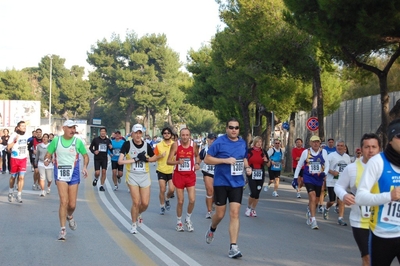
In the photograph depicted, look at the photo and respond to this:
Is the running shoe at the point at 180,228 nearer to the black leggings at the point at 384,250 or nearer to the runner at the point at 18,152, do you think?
the runner at the point at 18,152

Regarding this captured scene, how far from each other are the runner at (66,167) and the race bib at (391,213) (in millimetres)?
6218

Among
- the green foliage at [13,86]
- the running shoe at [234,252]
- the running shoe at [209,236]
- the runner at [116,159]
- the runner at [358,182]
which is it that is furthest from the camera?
the green foliage at [13,86]

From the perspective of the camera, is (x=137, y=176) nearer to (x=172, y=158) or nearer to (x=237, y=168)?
(x=172, y=158)

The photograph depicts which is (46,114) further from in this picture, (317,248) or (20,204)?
(317,248)

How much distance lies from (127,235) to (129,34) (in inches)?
3118

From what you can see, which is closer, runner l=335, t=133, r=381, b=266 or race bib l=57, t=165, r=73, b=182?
runner l=335, t=133, r=381, b=266

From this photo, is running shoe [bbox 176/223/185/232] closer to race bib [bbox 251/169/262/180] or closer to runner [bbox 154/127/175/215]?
runner [bbox 154/127/175/215]

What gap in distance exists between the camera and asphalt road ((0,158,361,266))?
27.5 feet

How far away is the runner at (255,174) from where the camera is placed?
13.7 m

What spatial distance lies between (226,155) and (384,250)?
4.17 meters

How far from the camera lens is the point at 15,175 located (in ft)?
50.8

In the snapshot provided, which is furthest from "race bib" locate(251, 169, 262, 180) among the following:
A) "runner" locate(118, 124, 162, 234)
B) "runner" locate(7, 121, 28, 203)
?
"runner" locate(7, 121, 28, 203)

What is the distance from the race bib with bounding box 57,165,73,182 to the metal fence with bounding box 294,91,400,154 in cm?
2183

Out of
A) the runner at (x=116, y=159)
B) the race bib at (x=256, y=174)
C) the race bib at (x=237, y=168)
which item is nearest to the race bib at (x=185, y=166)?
the race bib at (x=256, y=174)
